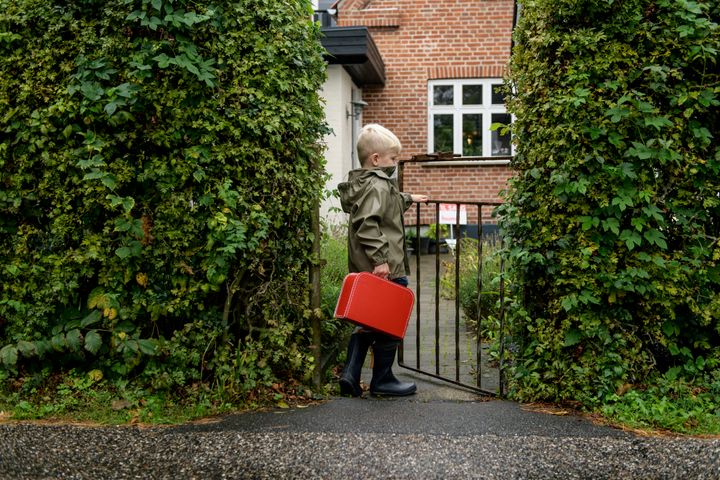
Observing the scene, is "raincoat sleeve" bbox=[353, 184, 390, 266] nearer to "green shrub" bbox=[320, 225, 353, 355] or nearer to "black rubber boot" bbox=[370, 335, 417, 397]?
"green shrub" bbox=[320, 225, 353, 355]

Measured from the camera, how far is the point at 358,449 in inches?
150

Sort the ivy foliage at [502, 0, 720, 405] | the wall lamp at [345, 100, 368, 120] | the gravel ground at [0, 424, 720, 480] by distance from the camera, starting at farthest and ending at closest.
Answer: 1. the wall lamp at [345, 100, 368, 120]
2. the ivy foliage at [502, 0, 720, 405]
3. the gravel ground at [0, 424, 720, 480]

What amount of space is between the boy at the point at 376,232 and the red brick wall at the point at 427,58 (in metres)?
10.2

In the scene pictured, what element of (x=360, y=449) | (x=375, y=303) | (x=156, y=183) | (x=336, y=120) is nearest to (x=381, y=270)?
(x=375, y=303)

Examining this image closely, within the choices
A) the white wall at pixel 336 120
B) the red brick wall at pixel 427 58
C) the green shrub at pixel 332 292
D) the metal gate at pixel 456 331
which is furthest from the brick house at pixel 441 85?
the green shrub at pixel 332 292

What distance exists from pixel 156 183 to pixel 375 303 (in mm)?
1378

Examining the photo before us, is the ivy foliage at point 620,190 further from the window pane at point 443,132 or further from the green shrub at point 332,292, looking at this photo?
the window pane at point 443,132

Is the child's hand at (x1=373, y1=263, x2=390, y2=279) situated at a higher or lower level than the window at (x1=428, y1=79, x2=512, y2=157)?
lower

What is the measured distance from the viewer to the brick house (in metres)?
15.1

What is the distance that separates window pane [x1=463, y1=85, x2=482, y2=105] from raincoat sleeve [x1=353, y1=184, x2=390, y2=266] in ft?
36.3

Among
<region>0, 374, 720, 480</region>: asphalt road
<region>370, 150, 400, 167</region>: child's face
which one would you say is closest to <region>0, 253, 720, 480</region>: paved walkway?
<region>0, 374, 720, 480</region>: asphalt road

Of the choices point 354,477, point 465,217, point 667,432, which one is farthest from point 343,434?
point 465,217

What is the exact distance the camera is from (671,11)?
4.17 meters

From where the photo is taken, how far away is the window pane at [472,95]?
15312 millimetres
